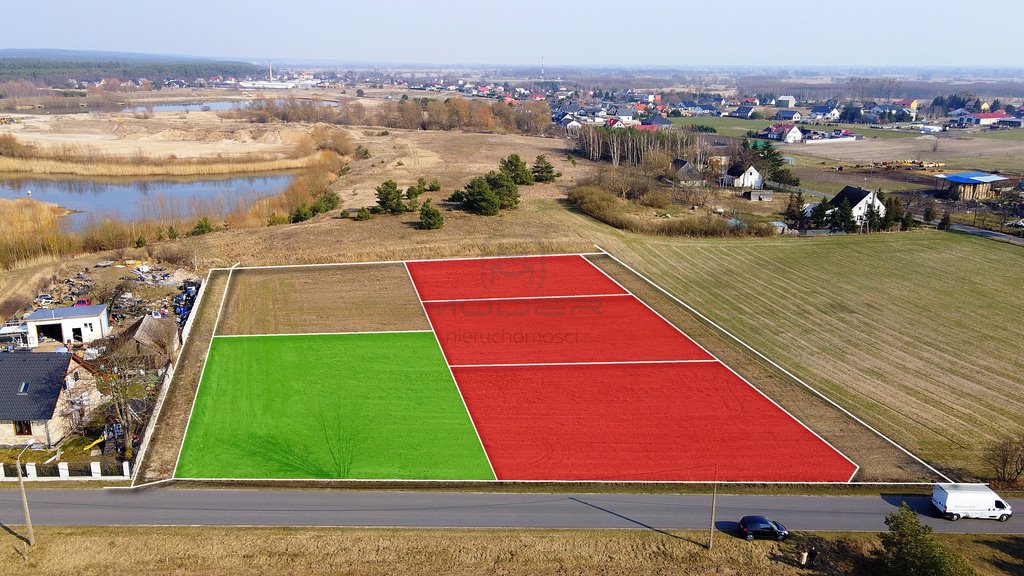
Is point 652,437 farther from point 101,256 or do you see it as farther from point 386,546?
point 101,256

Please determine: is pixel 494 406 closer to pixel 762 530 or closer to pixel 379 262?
pixel 762 530

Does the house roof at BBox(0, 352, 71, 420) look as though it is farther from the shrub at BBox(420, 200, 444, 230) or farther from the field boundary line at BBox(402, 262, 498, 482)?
the shrub at BBox(420, 200, 444, 230)

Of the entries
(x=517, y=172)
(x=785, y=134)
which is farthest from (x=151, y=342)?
(x=785, y=134)

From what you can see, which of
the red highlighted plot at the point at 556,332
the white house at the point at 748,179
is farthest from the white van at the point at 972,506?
the white house at the point at 748,179

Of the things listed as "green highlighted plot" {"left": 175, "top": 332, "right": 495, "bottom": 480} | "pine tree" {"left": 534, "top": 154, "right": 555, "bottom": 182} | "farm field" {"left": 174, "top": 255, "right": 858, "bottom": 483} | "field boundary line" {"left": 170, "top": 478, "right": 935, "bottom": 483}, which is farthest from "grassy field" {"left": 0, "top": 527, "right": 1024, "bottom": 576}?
"pine tree" {"left": 534, "top": 154, "right": 555, "bottom": 182}

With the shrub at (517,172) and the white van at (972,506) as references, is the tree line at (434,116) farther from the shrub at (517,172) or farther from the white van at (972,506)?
the white van at (972,506)
